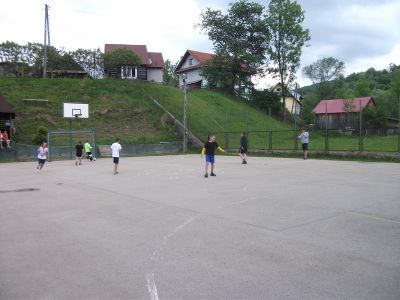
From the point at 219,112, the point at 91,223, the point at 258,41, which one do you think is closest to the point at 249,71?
the point at 258,41

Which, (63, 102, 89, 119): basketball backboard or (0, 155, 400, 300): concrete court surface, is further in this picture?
(63, 102, 89, 119): basketball backboard

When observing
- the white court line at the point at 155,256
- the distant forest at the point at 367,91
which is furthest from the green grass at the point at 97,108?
the white court line at the point at 155,256

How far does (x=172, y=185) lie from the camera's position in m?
13.7

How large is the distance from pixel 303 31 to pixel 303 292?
5092 cm

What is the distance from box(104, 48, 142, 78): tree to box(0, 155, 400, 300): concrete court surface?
42.3 m

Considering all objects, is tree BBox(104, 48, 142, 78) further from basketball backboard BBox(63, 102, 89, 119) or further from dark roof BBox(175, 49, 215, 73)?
basketball backboard BBox(63, 102, 89, 119)

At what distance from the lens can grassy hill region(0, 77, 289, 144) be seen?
120 feet

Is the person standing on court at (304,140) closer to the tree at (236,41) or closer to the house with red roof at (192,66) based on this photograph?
the tree at (236,41)

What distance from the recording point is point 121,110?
40906mm

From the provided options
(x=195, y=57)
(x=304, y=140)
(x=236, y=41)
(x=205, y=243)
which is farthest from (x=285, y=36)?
(x=205, y=243)

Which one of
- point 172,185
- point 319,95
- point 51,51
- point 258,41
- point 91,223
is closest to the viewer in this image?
point 91,223

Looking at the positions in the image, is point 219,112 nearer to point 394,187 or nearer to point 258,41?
point 258,41

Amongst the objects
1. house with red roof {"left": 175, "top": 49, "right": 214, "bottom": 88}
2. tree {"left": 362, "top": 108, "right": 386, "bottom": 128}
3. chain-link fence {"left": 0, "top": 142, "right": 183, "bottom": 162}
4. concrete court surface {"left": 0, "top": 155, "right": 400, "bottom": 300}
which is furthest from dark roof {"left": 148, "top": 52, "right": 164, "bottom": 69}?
concrete court surface {"left": 0, "top": 155, "right": 400, "bottom": 300}

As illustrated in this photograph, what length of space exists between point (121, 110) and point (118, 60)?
1423 centimetres
